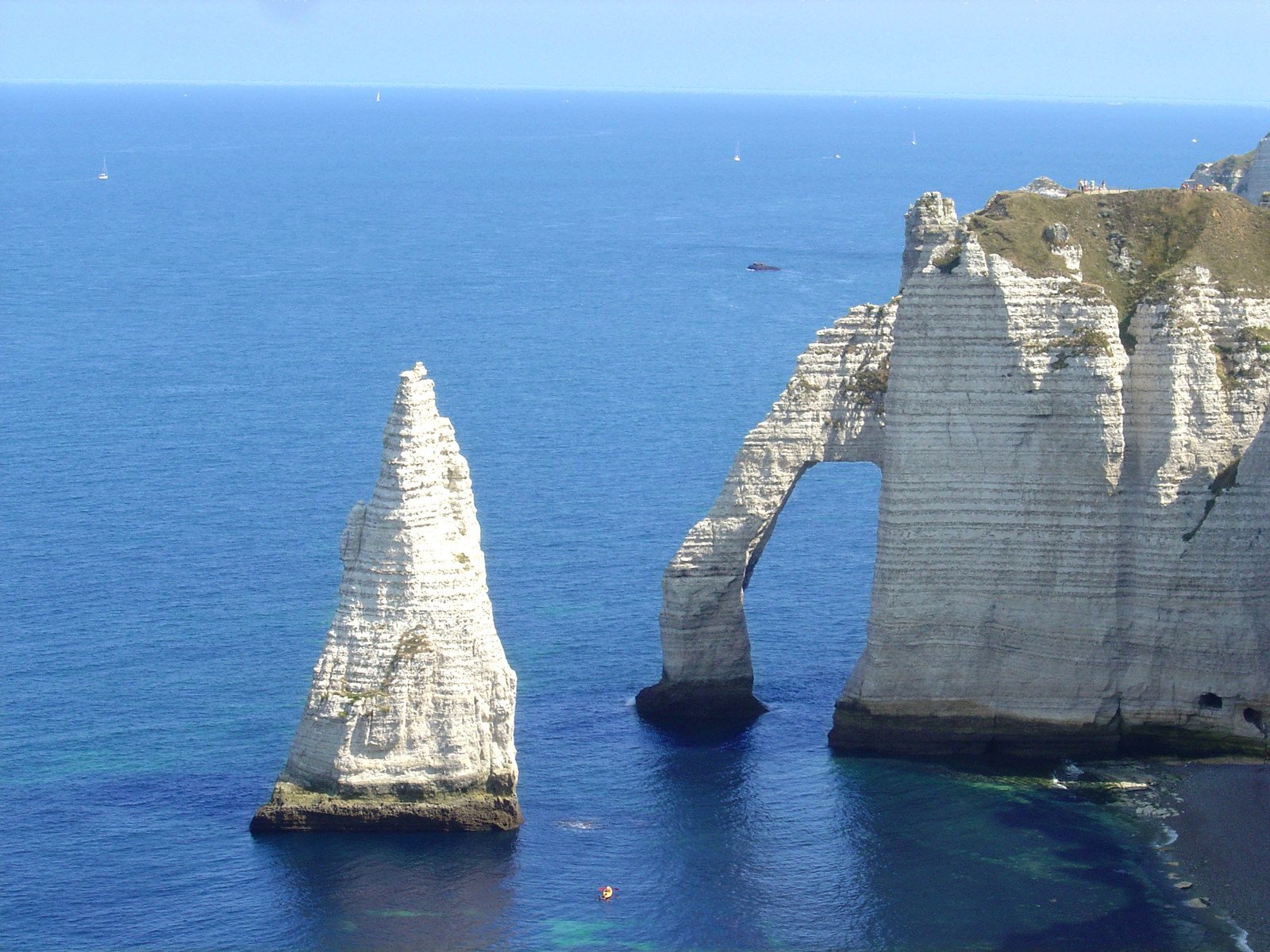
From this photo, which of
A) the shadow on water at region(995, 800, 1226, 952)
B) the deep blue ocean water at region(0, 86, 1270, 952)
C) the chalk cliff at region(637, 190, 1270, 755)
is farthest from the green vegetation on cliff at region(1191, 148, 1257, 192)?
the shadow on water at region(995, 800, 1226, 952)

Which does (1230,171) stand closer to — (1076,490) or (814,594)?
(814,594)

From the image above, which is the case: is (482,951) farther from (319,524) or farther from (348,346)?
(348,346)

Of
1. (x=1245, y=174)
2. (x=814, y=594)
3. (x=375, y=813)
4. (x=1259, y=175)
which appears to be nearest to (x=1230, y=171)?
(x=1245, y=174)

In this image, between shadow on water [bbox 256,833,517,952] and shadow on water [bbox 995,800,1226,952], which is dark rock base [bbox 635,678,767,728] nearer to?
shadow on water [bbox 995,800,1226,952]

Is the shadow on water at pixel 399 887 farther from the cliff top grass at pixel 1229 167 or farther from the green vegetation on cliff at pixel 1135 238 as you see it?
the cliff top grass at pixel 1229 167

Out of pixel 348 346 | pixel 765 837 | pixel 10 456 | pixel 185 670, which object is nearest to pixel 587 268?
pixel 348 346

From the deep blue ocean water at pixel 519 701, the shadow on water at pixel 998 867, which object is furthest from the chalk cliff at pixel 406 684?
the shadow on water at pixel 998 867
